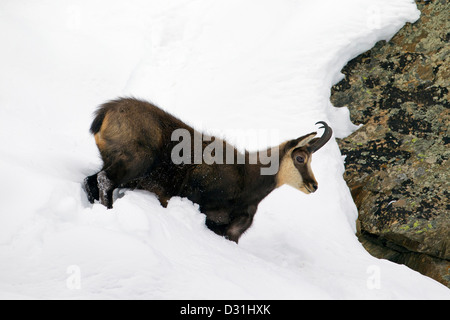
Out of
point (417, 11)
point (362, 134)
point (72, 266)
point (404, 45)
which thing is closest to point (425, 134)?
point (362, 134)

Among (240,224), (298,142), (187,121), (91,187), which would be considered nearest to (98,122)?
(91,187)

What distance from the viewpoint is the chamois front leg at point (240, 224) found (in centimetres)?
517

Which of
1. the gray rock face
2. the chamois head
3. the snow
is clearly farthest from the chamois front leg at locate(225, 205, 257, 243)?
the gray rock face

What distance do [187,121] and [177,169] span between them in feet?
6.48

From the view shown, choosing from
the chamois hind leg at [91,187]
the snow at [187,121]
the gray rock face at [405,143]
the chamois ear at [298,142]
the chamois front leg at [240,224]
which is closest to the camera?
the snow at [187,121]

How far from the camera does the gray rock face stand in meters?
A: 6.44

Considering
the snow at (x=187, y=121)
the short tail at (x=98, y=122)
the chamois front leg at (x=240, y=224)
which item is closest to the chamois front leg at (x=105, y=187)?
the snow at (x=187, y=121)

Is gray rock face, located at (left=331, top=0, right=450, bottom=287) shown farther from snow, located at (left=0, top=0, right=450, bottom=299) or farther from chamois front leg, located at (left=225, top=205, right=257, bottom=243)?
chamois front leg, located at (left=225, top=205, right=257, bottom=243)

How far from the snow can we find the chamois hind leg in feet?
0.35

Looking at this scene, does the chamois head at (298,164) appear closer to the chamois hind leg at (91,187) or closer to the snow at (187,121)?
the snow at (187,121)

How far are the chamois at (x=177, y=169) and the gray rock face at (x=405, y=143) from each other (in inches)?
64.3

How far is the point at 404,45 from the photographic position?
26.0 feet

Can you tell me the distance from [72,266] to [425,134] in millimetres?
5320

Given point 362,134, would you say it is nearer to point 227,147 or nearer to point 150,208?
point 227,147
